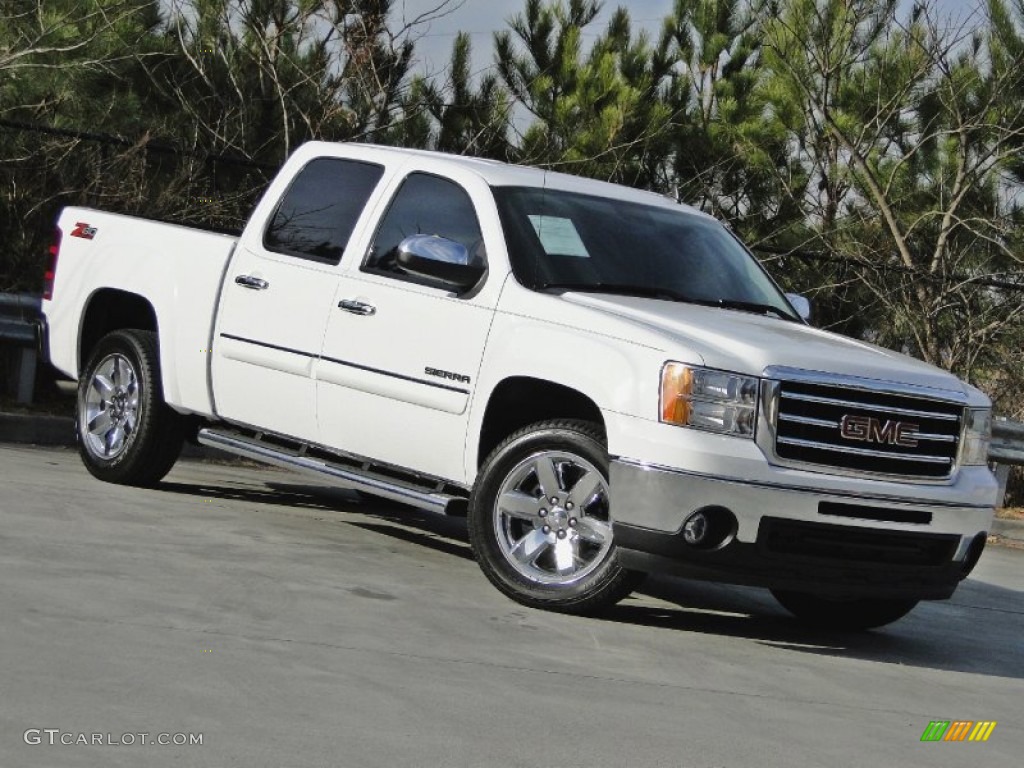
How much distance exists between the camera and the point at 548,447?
25.0ft

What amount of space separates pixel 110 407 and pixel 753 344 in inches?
165

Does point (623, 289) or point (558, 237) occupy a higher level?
point (558, 237)

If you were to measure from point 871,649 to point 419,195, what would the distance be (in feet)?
9.66

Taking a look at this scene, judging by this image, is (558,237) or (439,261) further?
(558,237)

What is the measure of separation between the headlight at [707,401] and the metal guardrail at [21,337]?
20.3 ft

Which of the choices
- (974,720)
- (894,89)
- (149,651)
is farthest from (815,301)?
(149,651)

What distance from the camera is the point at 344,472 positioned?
856 centimetres

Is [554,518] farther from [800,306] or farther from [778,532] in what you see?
[800,306]

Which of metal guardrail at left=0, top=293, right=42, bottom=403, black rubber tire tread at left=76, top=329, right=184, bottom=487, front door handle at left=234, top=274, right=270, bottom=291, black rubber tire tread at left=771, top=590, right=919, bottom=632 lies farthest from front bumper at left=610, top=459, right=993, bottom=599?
metal guardrail at left=0, top=293, right=42, bottom=403

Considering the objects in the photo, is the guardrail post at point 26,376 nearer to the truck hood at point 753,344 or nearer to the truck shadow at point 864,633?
the truck shadow at point 864,633

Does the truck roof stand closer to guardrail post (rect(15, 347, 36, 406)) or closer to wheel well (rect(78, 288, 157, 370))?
wheel well (rect(78, 288, 157, 370))

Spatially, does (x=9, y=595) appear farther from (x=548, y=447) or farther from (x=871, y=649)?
(x=871, y=649)

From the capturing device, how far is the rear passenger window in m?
8.96

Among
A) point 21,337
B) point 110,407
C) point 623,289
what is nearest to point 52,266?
point 110,407
